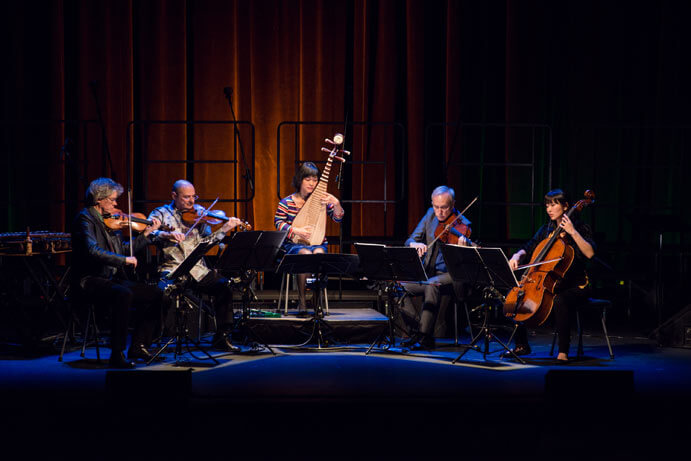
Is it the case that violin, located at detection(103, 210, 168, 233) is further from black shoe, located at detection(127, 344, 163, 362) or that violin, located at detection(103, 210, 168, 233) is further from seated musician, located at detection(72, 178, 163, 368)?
black shoe, located at detection(127, 344, 163, 362)

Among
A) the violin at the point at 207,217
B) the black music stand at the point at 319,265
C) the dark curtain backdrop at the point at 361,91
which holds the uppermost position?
the dark curtain backdrop at the point at 361,91

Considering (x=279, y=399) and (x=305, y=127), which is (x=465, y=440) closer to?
(x=279, y=399)

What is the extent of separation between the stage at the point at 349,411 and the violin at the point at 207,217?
1.26 metres

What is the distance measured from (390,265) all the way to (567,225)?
1326 mm

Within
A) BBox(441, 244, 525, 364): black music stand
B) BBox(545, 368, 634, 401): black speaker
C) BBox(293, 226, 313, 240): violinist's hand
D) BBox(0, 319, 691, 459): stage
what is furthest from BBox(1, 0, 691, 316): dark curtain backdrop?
BBox(545, 368, 634, 401): black speaker

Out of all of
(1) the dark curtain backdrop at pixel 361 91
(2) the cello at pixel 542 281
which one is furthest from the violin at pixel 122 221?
(2) the cello at pixel 542 281

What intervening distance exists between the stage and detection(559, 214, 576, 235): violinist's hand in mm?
1022

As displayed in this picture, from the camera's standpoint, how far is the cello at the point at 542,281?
5574 millimetres

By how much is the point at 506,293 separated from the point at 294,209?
1907mm

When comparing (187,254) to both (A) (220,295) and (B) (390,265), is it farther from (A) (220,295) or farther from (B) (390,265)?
(B) (390,265)

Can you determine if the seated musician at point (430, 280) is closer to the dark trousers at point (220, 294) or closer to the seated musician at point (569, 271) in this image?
the seated musician at point (569, 271)

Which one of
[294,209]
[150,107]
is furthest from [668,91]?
[150,107]

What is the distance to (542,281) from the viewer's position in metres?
5.57

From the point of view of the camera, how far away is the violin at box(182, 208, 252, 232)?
6227 mm
